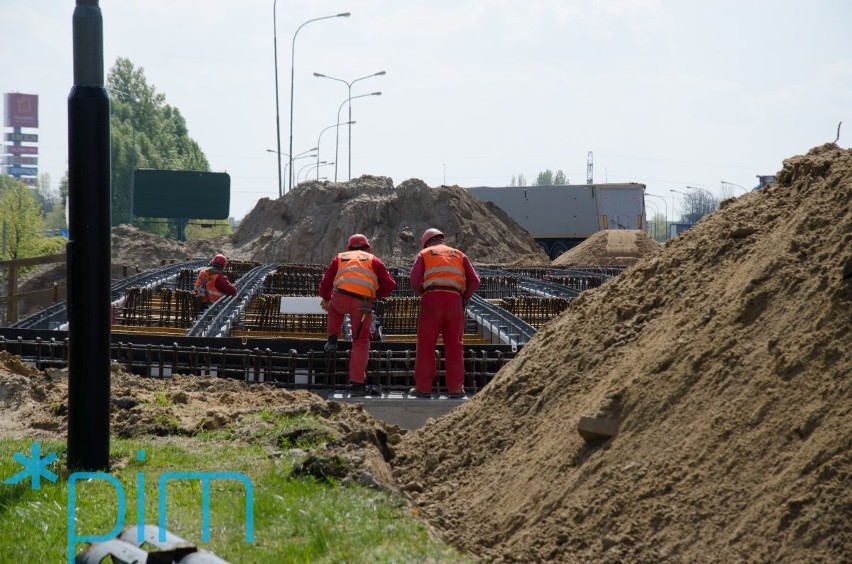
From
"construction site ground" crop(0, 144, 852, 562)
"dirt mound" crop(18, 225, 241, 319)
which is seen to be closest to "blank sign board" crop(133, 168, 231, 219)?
"dirt mound" crop(18, 225, 241, 319)

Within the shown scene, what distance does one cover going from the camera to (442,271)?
10531 mm

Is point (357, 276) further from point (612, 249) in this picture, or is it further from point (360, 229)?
point (360, 229)

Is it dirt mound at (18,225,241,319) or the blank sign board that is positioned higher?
the blank sign board

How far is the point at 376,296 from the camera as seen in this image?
437 inches

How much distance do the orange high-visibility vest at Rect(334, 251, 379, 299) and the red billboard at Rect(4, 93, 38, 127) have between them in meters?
184

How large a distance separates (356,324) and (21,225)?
158 feet

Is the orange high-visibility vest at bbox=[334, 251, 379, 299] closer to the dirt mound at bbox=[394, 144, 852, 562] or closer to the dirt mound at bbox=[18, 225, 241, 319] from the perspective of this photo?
the dirt mound at bbox=[394, 144, 852, 562]

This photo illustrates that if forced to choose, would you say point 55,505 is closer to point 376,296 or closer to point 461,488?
point 461,488

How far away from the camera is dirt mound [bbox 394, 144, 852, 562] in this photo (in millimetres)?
4152

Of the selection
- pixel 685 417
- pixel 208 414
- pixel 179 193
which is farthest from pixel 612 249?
pixel 685 417

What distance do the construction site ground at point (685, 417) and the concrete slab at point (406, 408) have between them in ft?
6.09

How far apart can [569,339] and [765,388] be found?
2.17 meters

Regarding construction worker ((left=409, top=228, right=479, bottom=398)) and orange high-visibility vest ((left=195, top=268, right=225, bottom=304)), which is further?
orange high-visibility vest ((left=195, top=268, right=225, bottom=304))

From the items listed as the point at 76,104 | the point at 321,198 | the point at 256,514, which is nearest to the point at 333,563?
the point at 256,514
